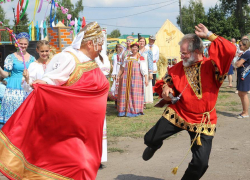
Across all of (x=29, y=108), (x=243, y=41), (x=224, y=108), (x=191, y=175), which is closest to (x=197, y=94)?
(x=191, y=175)

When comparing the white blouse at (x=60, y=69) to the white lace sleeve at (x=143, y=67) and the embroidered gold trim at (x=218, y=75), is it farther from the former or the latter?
the white lace sleeve at (x=143, y=67)

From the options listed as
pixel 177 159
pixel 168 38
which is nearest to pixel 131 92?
pixel 177 159

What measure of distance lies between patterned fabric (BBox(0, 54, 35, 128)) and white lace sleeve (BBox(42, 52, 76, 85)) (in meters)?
2.28

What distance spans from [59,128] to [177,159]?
2.73 metres

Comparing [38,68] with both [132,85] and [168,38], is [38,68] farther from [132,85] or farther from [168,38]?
[168,38]

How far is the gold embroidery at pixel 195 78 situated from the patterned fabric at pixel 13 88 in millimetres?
2811

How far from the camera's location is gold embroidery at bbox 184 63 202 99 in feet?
14.1

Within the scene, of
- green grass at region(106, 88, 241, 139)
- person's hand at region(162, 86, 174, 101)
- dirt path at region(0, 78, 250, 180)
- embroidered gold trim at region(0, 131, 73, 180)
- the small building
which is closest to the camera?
embroidered gold trim at region(0, 131, 73, 180)

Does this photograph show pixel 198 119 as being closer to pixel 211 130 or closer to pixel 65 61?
pixel 211 130

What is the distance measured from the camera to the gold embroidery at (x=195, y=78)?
430 centimetres

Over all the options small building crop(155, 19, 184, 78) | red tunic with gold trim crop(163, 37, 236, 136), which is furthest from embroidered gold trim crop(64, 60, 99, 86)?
small building crop(155, 19, 184, 78)

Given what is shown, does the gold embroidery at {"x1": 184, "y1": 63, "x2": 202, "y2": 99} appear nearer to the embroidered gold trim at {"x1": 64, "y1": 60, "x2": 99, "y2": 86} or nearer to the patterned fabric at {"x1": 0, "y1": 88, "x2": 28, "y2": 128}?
the embroidered gold trim at {"x1": 64, "y1": 60, "x2": 99, "y2": 86}

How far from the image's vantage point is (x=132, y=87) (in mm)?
10133

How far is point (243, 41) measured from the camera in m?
9.04
